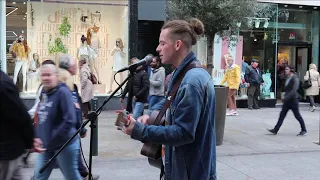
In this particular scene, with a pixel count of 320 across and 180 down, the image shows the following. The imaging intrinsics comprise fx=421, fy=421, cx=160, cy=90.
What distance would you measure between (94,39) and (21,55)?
239 cm

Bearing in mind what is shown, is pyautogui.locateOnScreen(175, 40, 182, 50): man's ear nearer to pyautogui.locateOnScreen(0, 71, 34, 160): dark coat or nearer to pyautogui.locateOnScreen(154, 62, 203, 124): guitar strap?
pyautogui.locateOnScreen(154, 62, 203, 124): guitar strap

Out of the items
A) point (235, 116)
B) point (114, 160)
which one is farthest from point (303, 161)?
point (235, 116)

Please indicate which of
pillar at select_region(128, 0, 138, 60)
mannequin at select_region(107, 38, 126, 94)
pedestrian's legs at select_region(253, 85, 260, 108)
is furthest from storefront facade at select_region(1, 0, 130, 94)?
pedestrian's legs at select_region(253, 85, 260, 108)

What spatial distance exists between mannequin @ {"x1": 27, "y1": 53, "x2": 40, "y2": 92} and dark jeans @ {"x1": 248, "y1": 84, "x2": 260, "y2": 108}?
7.30 m

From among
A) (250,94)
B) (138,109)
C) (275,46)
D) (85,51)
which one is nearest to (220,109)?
(138,109)

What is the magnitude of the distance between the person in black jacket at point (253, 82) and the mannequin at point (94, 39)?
531 centimetres

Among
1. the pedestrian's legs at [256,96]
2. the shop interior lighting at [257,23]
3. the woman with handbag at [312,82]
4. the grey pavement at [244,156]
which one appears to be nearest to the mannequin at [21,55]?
the grey pavement at [244,156]

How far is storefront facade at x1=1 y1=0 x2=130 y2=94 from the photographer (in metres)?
13.1

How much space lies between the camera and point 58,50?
1359 cm

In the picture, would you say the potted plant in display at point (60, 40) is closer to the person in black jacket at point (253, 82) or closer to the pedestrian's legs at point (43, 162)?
the person in black jacket at point (253, 82)

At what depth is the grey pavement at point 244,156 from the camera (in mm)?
6543

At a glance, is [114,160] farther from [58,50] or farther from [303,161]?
[58,50]

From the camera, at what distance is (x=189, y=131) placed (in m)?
2.54

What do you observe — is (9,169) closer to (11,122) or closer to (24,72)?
(11,122)
